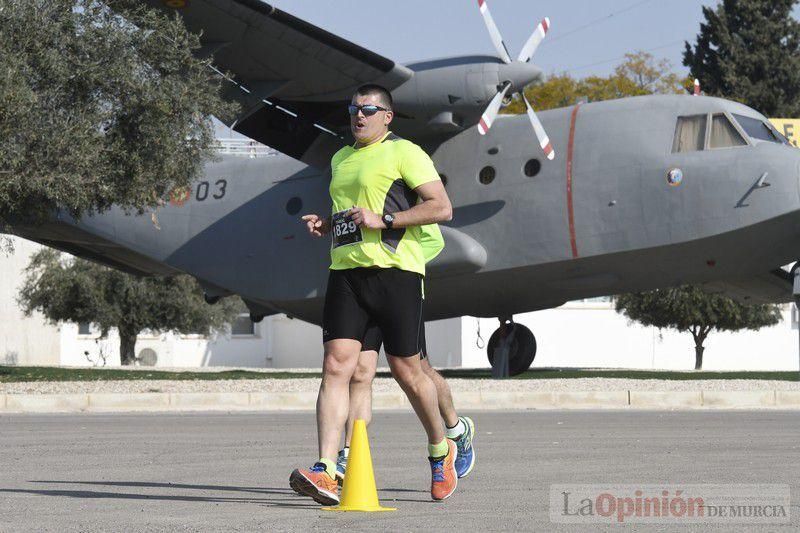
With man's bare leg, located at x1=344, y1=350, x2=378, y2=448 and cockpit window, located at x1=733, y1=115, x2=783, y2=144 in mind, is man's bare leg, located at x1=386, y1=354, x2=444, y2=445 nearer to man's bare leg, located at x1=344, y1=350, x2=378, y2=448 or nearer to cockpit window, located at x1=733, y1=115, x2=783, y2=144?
man's bare leg, located at x1=344, y1=350, x2=378, y2=448

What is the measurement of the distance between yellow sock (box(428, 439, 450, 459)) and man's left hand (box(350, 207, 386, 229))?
3.96 feet

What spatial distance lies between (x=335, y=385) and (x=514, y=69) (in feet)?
44.4

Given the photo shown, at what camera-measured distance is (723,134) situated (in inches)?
761

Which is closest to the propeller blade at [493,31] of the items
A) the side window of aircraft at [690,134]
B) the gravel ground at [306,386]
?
the side window of aircraft at [690,134]

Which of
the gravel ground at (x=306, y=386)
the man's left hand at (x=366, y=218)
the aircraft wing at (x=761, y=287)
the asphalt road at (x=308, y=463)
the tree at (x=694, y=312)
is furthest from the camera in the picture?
the tree at (x=694, y=312)

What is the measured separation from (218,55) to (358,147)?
533 inches

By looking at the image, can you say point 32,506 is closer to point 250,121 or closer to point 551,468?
point 551,468

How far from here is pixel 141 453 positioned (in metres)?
9.55

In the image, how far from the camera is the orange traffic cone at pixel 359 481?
236 inches

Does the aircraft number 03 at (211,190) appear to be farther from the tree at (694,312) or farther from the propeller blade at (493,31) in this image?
the tree at (694,312)

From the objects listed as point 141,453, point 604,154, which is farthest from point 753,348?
point 141,453

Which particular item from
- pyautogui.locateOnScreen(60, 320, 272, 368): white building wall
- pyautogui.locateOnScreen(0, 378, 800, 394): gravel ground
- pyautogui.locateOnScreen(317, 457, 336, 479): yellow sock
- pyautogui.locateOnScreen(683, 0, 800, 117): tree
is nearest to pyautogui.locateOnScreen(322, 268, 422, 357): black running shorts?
pyautogui.locateOnScreen(317, 457, 336, 479): yellow sock

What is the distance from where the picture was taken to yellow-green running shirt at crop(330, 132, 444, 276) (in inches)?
254

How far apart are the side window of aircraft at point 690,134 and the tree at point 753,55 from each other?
43424 millimetres
